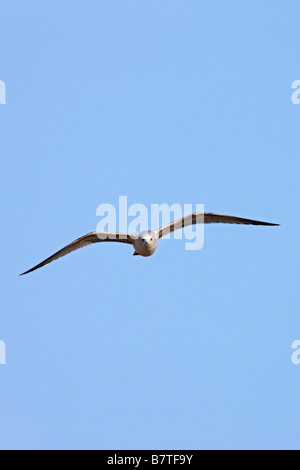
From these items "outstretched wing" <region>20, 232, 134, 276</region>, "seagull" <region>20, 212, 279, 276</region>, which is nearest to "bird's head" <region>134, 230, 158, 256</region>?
"seagull" <region>20, 212, 279, 276</region>

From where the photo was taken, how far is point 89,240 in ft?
95.6

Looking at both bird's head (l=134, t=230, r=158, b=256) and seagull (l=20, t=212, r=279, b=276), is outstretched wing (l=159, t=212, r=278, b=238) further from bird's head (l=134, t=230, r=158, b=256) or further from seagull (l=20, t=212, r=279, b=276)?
bird's head (l=134, t=230, r=158, b=256)

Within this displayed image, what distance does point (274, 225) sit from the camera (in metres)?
30.1

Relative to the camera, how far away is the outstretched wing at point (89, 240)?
94.0ft

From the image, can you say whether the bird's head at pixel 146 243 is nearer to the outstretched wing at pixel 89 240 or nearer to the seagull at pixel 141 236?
the seagull at pixel 141 236

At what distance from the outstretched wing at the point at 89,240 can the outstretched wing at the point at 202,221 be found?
107 cm

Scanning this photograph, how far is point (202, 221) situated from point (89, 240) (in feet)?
10.6

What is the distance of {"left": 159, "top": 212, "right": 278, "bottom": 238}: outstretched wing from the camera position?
28812 mm

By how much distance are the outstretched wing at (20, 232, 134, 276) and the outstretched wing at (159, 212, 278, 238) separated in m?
1.07

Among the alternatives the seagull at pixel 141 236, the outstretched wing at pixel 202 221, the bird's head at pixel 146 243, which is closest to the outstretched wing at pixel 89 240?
the seagull at pixel 141 236

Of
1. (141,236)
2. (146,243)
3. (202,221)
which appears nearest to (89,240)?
(141,236)

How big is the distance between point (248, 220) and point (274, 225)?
77 centimetres
